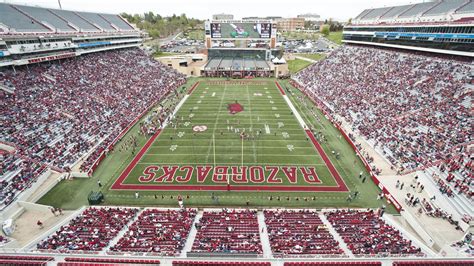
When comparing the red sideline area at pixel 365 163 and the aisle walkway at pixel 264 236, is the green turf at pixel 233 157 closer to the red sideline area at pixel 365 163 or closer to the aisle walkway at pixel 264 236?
the red sideline area at pixel 365 163

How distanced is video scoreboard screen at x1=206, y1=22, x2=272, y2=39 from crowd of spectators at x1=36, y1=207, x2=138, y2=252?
57943 mm

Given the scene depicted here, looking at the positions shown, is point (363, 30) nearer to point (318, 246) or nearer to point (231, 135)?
point (231, 135)

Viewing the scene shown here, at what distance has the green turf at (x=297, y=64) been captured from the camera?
69312 mm

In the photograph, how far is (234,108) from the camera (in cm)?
4066

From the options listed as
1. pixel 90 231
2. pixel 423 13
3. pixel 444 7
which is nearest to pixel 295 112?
pixel 423 13

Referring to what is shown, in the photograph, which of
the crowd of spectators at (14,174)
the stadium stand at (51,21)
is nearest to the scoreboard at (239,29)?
the stadium stand at (51,21)

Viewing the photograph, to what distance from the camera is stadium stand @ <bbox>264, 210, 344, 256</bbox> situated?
587 inches

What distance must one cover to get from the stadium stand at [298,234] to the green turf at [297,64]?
55047 millimetres

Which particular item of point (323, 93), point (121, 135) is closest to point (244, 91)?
point (323, 93)

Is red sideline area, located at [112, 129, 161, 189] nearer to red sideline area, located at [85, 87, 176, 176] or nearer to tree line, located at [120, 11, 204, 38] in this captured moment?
red sideline area, located at [85, 87, 176, 176]

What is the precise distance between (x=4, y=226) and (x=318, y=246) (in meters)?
19.2

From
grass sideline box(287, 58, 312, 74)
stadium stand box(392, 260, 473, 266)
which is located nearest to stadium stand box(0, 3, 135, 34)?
grass sideline box(287, 58, 312, 74)

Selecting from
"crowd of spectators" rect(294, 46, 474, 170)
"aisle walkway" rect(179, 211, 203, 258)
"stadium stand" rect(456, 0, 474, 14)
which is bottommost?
"aisle walkway" rect(179, 211, 203, 258)

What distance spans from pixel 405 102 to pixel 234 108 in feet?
74.0
